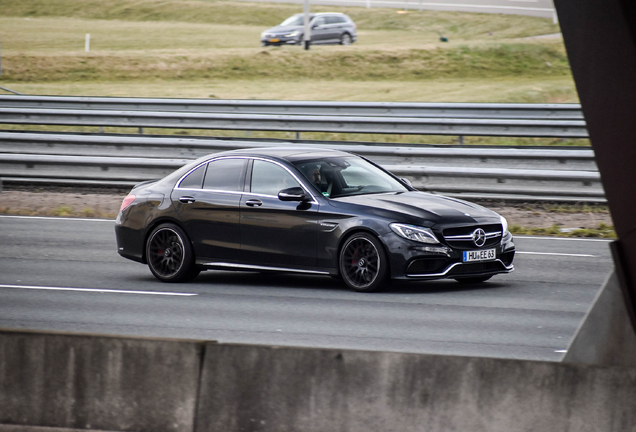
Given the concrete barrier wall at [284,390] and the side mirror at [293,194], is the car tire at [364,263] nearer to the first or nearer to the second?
the side mirror at [293,194]

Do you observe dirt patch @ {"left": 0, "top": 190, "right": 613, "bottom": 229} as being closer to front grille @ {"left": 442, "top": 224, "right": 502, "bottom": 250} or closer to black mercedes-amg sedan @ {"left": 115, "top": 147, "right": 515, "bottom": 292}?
black mercedes-amg sedan @ {"left": 115, "top": 147, "right": 515, "bottom": 292}

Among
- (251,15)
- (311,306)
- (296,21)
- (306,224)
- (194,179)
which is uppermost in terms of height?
(251,15)

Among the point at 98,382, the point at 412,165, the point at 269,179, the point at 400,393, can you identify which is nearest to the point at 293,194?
the point at 269,179

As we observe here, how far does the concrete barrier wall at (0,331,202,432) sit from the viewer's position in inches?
187

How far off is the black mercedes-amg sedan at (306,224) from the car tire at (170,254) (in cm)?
1

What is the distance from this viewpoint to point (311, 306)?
962 cm

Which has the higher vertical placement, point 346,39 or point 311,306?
point 346,39

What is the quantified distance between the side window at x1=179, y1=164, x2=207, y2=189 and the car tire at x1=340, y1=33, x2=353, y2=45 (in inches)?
1523

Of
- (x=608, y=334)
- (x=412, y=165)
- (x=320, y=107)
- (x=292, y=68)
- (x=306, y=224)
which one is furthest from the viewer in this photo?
(x=292, y=68)

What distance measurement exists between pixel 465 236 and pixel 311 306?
177cm

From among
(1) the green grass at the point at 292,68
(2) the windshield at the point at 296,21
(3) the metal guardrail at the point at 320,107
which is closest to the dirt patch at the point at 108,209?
(1) the green grass at the point at 292,68

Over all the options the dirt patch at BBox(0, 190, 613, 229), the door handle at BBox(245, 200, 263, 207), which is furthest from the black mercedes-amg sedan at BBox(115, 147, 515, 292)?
the dirt patch at BBox(0, 190, 613, 229)

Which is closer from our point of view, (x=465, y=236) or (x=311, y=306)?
(x=311, y=306)

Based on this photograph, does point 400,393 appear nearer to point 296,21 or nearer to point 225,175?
point 225,175
